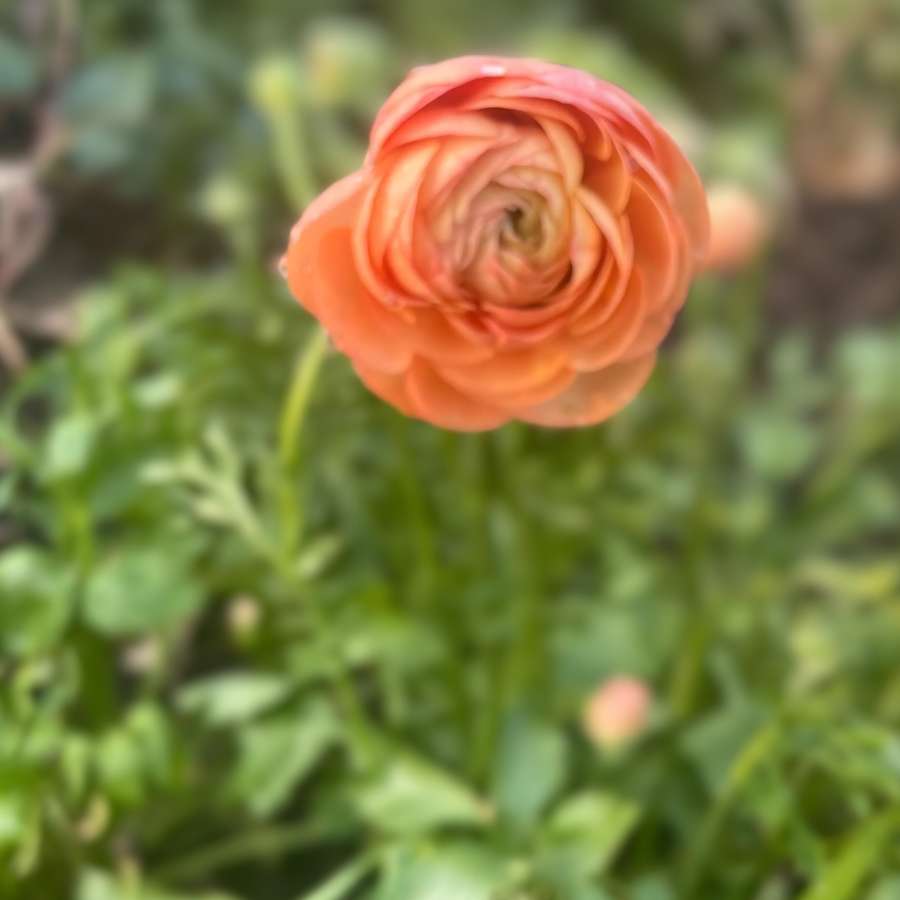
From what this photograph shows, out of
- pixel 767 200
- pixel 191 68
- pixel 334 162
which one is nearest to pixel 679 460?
pixel 767 200

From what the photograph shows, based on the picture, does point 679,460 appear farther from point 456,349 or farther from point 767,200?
point 456,349

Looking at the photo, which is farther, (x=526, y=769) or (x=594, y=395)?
(x=526, y=769)

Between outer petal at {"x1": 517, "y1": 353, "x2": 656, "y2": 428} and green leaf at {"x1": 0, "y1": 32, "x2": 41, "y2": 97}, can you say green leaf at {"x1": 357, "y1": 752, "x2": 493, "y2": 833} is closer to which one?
outer petal at {"x1": 517, "y1": 353, "x2": 656, "y2": 428}

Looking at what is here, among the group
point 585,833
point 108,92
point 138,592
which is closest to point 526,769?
point 585,833

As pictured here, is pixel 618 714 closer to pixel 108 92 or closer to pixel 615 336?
pixel 615 336

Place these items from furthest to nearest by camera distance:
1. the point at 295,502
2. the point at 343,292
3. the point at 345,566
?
the point at 345,566, the point at 295,502, the point at 343,292
